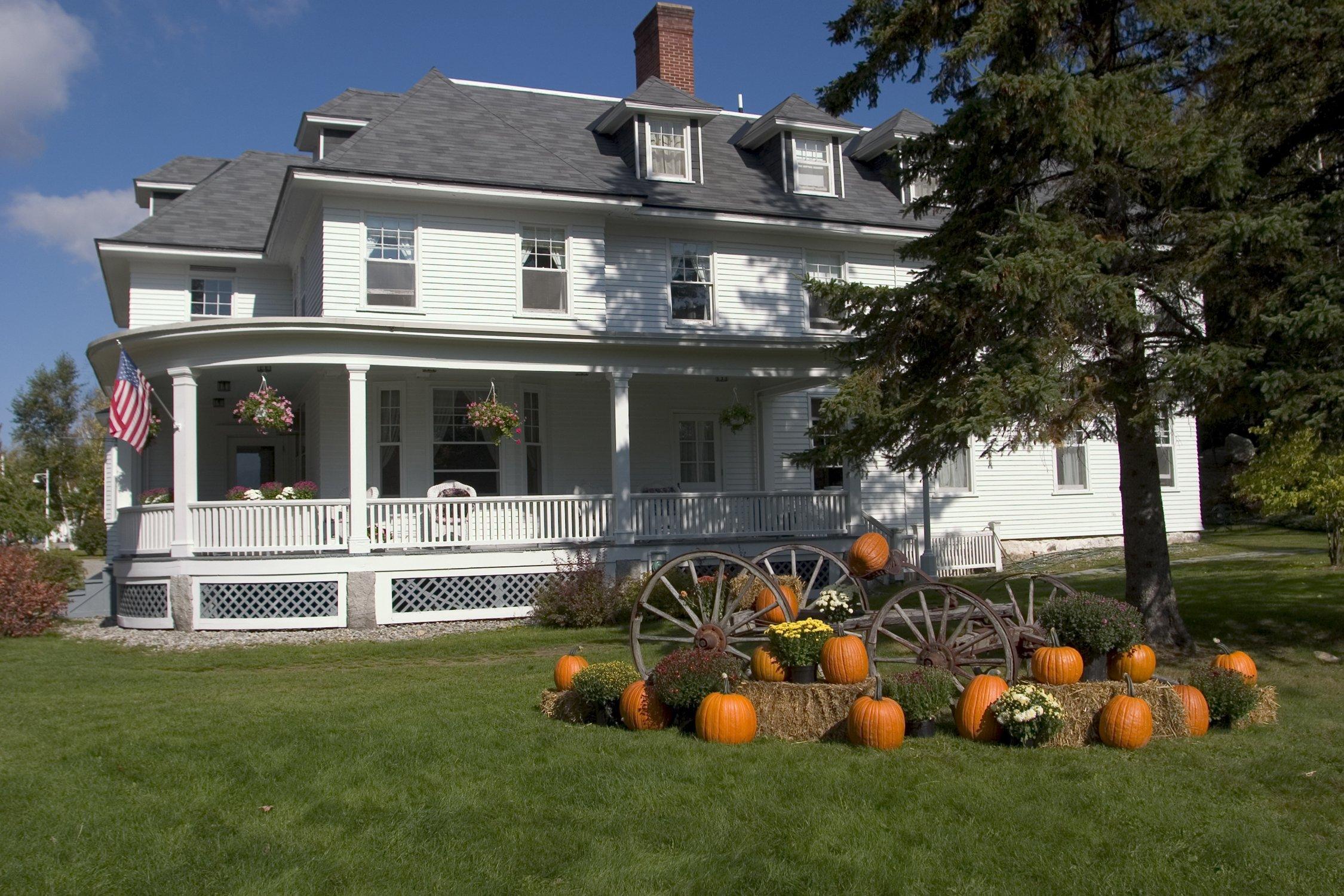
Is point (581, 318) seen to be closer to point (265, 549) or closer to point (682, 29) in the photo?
point (265, 549)

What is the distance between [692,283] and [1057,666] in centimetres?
1337

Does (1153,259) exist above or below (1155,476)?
above

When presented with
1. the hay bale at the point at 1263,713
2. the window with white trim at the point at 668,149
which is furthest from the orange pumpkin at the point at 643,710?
the window with white trim at the point at 668,149

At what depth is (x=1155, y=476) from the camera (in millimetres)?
12297

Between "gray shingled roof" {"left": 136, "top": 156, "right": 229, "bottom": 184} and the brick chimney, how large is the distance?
9.95 m

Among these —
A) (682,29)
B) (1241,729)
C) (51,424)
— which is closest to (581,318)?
(682,29)

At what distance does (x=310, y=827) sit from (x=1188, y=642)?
985cm

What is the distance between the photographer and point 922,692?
7664 mm

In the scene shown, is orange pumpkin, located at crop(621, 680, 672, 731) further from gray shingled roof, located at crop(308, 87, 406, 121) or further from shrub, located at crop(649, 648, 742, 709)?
gray shingled roof, located at crop(308, 87, 406, 121)

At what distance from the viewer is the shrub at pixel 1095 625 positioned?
329 inches

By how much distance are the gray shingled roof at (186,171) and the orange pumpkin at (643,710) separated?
62.3 ft

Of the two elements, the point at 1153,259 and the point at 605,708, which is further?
the point at 1153,259

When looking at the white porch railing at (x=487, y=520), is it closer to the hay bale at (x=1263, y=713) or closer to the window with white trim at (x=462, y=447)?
the window with white trim at (x=462, y=447)

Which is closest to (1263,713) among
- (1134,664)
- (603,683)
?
(1134,664)
